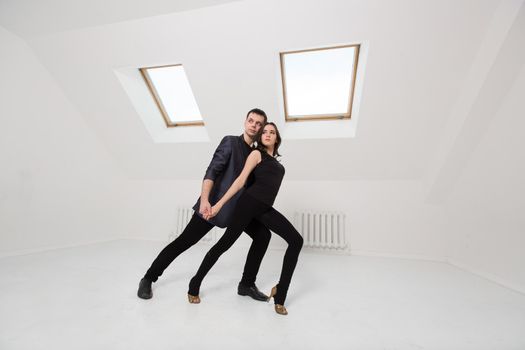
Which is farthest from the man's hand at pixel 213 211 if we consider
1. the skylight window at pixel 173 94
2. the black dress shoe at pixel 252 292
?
the skylight window at pixel 173 94

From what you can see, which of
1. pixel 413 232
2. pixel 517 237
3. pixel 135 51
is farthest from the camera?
pixel 413 232

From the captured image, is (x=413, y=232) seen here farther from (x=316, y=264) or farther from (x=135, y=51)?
(x=135, y=51)

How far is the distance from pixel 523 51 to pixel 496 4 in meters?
0.41

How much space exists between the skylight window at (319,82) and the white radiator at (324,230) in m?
1.33

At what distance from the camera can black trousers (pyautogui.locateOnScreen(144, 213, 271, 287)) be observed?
1570mm

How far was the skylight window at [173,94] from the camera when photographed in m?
3.23

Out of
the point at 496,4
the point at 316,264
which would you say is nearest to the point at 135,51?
the point at 316,264

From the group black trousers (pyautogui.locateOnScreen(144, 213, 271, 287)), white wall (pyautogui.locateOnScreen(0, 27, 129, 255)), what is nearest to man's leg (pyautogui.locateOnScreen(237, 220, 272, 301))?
black trousers (pyautogui.locateOnScreen(144, 213, 271, 287))

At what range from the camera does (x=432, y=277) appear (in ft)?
7.59

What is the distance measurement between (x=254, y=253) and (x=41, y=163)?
2787 millimetres

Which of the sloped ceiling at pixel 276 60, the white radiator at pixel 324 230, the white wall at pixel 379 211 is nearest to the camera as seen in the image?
the sloped ceiling at pixel 276 60

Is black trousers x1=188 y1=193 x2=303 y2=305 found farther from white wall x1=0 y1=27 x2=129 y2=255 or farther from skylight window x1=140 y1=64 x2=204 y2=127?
white wall x1=0 y1=27 x2=129 y2=255

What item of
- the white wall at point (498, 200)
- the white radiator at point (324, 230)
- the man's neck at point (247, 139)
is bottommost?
the white radiator at point (324, 230)

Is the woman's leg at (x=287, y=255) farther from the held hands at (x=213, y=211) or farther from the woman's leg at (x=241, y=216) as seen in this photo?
the held hands at (x=213, y=211)
